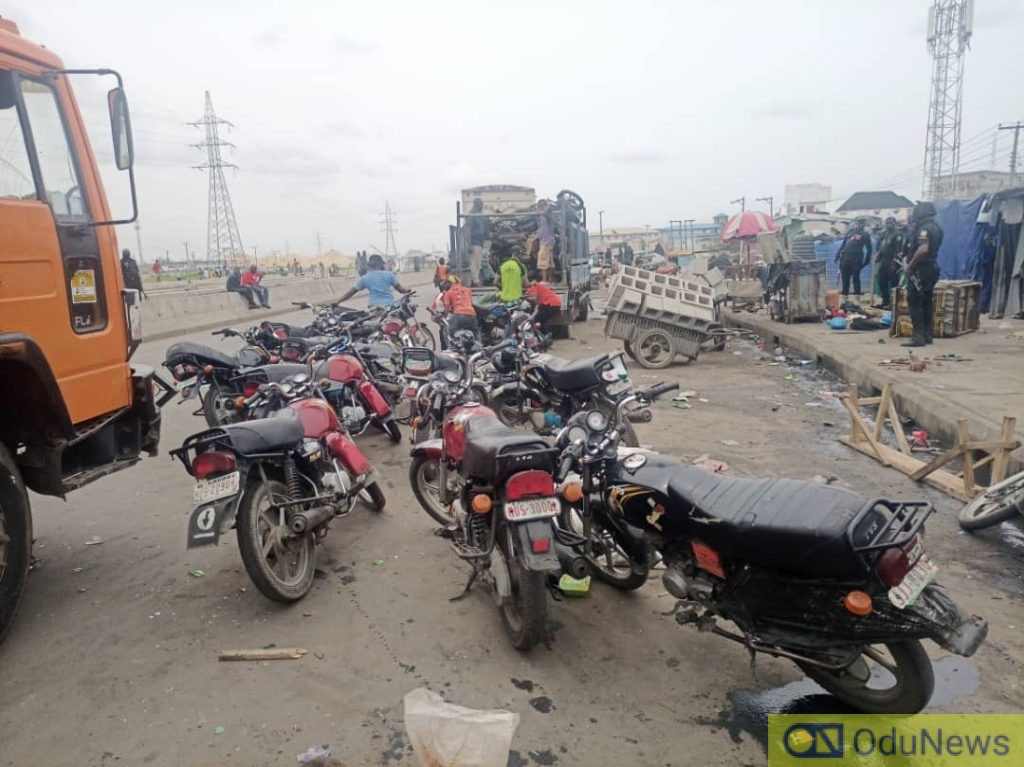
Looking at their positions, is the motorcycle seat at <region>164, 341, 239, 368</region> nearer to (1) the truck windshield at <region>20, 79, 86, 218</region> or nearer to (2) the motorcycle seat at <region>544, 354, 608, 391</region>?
(1) the truck windshield at <region>20, 79, 86, 218</region>

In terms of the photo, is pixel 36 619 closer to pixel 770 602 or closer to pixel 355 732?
pixel 355 732

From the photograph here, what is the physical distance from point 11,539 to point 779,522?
337 centimetres

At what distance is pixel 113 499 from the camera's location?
529 centimetres

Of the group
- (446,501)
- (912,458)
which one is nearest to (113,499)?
(446,501)

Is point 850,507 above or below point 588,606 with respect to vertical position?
above

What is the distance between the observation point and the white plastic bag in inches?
75.2

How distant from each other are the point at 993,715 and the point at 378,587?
2.84 meters

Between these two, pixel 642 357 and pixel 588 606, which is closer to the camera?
pixel 588 606

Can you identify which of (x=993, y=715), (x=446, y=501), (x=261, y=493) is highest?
(x=261, y=493)

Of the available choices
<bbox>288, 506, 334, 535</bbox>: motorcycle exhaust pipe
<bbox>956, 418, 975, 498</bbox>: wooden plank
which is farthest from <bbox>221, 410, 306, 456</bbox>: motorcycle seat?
<bbox>956, 418, 975, 498</bbox>: wooden plank

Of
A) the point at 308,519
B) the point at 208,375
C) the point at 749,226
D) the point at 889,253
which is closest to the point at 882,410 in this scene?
the point at 308,519

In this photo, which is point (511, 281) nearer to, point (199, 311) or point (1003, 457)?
point (1003, 457)

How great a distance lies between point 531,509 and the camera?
293 cm

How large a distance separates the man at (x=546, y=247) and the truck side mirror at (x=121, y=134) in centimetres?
1128
